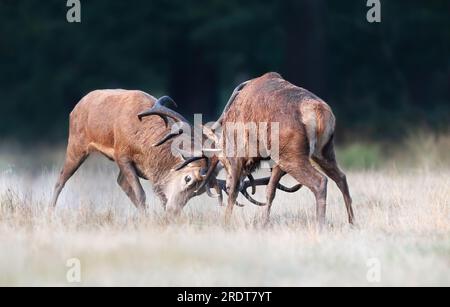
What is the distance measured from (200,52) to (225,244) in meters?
25.1

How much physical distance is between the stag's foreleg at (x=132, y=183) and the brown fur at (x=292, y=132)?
1.27 meters

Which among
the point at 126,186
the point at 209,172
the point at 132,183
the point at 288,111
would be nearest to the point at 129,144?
the point at 132,183

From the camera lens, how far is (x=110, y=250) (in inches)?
428

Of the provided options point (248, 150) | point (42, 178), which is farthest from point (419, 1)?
point (248, 150)

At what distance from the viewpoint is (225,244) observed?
36.6ft

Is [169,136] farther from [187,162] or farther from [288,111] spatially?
[288,111]

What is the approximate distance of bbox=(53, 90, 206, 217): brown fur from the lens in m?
13.7

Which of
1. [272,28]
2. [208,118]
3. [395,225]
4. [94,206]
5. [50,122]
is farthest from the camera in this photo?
[50,122]

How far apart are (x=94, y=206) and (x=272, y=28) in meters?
23.2

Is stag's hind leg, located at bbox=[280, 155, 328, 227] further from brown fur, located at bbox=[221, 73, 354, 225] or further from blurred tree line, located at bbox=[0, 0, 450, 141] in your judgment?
blurred tree line, located at bbox=[0, 0, 450, 141]

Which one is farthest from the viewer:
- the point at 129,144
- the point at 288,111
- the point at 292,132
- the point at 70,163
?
the point at 70,163

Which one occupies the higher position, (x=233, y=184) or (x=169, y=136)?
(x=169, y=136)

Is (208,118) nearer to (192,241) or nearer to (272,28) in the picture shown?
(272,28)

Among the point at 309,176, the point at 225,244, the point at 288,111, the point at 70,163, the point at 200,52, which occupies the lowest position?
the point at 225,244
